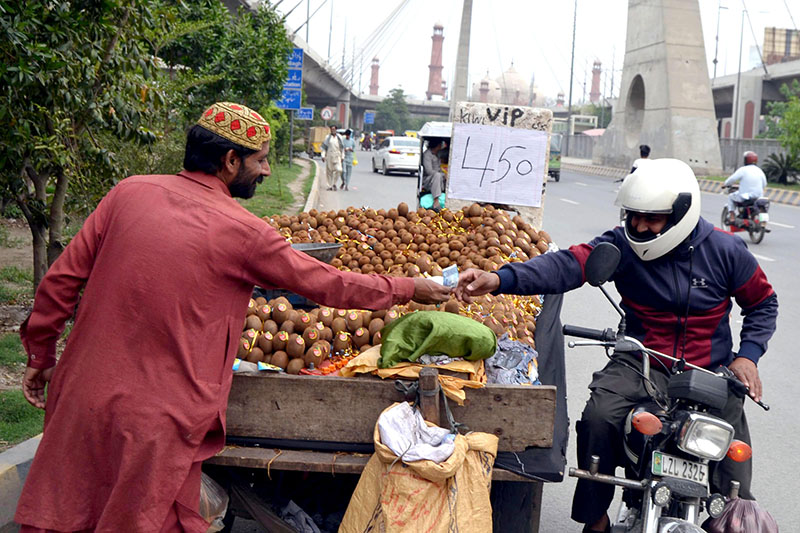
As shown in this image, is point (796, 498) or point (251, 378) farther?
point (796, 498)

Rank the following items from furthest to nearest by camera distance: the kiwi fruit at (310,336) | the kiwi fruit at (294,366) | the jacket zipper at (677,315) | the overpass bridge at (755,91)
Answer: the overpass bridge at (755,91), the kiwi fruit at (310,336), the kiwi fruit at (294,366), the jacket zipper at (677,315)

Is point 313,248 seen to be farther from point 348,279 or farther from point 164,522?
point 164,522

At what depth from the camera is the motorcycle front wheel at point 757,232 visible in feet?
49.7

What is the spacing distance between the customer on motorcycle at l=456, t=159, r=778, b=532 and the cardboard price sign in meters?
3.55

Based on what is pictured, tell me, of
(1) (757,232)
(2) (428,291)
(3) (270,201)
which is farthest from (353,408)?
(3) (270,201)

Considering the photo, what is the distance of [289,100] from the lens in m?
25.6

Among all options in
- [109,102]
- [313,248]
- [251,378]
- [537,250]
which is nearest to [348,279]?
[251,378]

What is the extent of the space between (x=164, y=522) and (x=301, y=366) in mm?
1178

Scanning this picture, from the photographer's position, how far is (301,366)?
3.76 meters

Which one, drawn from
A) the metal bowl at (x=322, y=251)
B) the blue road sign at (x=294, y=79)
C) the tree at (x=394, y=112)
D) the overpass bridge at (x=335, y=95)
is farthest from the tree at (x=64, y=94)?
the tree at (x=394, y=112)

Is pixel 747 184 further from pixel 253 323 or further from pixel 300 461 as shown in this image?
pixel 300 461

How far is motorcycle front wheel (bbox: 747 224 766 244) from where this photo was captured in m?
15.2

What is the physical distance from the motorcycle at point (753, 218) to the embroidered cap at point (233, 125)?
13.9 metres

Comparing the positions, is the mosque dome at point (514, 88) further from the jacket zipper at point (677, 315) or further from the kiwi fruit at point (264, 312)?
the jacket zipper at point (677, 315)
